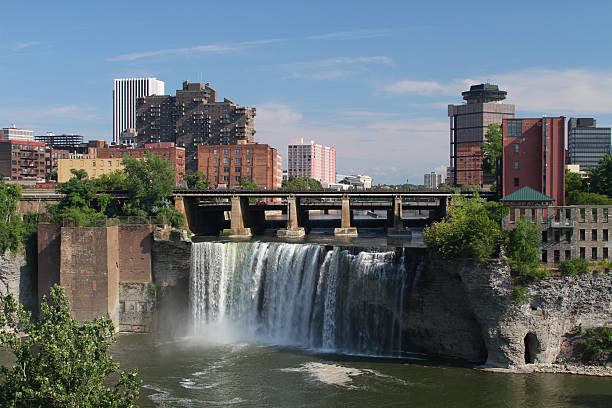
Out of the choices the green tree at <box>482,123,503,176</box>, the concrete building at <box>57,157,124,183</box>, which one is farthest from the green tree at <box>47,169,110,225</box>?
the green tree at <box>482,123,503,176</box>

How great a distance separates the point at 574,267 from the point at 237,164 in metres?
93.0

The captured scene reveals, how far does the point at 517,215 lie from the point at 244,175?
8865 cm

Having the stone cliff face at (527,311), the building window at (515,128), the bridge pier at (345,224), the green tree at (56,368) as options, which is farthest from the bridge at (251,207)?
the green tree at (56,368)

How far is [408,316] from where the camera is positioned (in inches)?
1630

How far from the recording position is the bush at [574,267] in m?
36.9

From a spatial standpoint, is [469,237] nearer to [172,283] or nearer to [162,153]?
[172,283]

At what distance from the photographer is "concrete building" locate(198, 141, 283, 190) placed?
403 feet

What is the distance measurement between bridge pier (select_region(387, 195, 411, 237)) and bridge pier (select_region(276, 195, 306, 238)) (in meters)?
11.6

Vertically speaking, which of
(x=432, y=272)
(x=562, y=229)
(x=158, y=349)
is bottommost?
(x=158, y=349)

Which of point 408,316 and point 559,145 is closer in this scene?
point 408,316

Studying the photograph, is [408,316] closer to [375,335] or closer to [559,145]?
[375,335]

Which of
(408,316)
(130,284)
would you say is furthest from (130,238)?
(408,316)

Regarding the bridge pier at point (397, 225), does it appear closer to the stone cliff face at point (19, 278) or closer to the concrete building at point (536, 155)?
the concrete building at point (536, 155)

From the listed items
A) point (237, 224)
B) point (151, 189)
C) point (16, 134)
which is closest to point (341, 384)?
point (151, 189)
